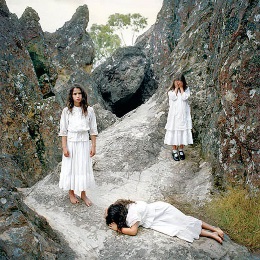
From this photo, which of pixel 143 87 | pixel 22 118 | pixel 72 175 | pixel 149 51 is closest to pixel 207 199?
pixel 72 175

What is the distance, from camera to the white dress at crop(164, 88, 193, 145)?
795 centimetres

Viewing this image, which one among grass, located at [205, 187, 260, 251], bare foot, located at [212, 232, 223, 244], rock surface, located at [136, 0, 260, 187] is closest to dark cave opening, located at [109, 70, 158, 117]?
rock surface, located at [136, 0, 260, 187]

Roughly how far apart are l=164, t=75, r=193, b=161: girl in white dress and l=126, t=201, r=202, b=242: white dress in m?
2.87

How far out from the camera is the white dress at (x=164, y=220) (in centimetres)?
510

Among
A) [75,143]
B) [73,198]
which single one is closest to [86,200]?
[73,198]

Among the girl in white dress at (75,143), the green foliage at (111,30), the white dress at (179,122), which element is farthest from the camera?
the green foliage at (111,30)

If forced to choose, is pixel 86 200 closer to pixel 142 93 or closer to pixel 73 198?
pixel 73 198

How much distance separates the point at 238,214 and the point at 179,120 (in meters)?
2.85

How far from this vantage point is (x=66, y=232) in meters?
5.24

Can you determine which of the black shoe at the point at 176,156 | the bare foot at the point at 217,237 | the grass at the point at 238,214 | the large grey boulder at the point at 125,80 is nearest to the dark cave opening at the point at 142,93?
the large grey boulder at the point at 125,80

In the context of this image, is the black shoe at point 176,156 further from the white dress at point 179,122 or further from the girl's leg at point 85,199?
the girl's leg at point 85,199

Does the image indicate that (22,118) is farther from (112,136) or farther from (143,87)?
(143,87)

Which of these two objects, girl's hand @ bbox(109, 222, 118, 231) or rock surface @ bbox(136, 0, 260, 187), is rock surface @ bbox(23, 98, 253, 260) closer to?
girl's hand @ bbox(109, 222, 118, 231)

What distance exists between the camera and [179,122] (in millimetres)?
7965
